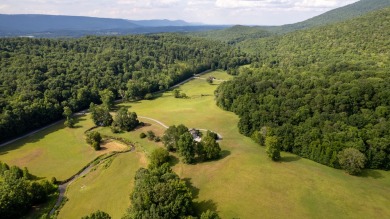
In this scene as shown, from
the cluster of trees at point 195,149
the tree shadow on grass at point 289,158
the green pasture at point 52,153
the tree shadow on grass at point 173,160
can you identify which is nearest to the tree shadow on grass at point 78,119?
the green pasture at point 52,153

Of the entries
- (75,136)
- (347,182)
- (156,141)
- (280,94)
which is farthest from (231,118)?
(75,136)

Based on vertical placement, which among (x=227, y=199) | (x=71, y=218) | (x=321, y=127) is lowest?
(x=71, y=218)

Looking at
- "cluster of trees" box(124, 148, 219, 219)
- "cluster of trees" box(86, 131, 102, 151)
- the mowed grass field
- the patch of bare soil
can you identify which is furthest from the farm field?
"cluster of trees" box(124, 148, 219, 219)

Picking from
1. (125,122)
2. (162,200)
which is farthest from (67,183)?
(125,122)

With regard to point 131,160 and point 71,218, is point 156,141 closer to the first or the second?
point 131,160

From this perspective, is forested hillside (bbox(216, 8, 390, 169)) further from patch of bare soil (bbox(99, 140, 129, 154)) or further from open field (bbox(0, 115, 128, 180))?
open field (bbox(0, 115, 128, 180))

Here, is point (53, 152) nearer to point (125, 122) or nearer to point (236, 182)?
point (125, 122)
